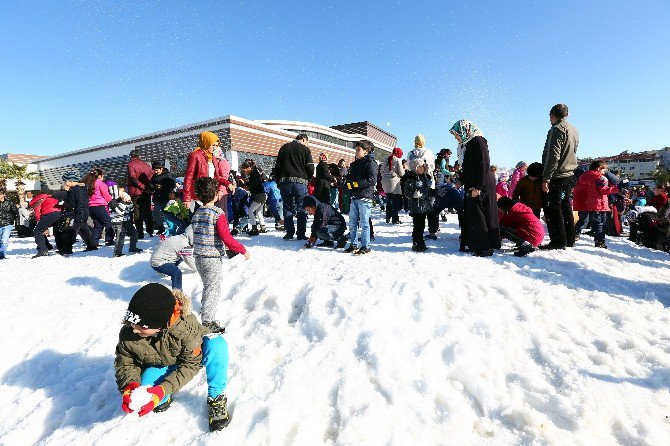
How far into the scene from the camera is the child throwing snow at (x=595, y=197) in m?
6.09

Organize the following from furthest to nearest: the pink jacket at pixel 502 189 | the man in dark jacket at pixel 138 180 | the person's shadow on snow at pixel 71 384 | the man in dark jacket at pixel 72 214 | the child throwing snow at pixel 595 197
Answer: the pink jacket at pixel 502 189, the man in dark jacket at pixel 138 180, the man in dark jacket at pixel 72 214, the child throwing snow at pixel 595 197, the person's shadow on snow at pixel 71 384

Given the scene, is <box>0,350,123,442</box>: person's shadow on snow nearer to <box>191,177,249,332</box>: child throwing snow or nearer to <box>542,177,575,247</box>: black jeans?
<box>191,177,249,332</box>: child throwing snow

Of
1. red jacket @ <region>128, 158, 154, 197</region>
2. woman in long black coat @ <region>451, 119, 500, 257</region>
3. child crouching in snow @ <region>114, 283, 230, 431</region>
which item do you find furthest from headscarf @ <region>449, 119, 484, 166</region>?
red jacket @ <region>128, 158, 154, 197</region>

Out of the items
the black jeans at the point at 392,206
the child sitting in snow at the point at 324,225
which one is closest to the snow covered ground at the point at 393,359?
the child sitting in snow at the point at 324,225

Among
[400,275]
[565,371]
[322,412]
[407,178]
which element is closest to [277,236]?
[407,178]

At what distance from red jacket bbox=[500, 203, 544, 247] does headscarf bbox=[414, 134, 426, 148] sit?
2.26m

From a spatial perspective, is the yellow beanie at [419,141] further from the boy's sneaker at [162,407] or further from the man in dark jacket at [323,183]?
the boy's sneaker at [162,407]

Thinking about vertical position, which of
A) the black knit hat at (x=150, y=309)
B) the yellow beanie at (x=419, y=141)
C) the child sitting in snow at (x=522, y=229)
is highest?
the yellow beanie at (x=419, y=141)

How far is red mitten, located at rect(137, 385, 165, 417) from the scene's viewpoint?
2.15 meters

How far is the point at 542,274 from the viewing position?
13.9 feet

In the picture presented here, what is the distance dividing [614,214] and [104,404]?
10852mm

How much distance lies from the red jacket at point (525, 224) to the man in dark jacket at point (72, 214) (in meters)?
8.98

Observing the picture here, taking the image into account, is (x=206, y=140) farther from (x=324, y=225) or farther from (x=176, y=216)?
(x=324, y=225)

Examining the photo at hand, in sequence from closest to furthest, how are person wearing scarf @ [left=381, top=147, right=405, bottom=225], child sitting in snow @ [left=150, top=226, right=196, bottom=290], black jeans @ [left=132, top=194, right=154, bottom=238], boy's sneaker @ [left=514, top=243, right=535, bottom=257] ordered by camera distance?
child sitting in snow @ [left=150, top=226, right=196, bottom=290] < boy's sneaker @ [left=514, top=243, right=535, bottom=257] < person wearing scarf @ [left=381, top=147, right=405, bottom=225] < black jeans @ [left=132, top=194, right=154, bottom=238]
